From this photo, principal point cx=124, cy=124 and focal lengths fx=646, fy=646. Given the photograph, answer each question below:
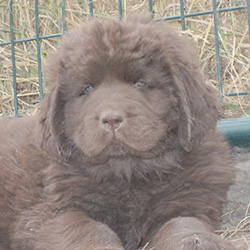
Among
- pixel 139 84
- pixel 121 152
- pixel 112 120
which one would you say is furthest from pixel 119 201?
pixel 139 84

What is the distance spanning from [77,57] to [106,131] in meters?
0.53

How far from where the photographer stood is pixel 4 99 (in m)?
7.02

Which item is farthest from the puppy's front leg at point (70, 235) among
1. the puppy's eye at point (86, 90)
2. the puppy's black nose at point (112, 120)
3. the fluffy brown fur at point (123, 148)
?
the puppy's eye at point (86, 90)

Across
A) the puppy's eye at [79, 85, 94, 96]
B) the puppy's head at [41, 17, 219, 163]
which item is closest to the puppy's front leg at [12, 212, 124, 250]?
the puppy's head at [41, 17, 219, 163]

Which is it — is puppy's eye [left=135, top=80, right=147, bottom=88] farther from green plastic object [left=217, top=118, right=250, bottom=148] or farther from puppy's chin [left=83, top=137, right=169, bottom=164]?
green plastic object [left=217, top=118, right=250, bottom=148]

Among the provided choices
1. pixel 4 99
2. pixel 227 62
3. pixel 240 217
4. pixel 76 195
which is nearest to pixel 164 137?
pixel 76 195

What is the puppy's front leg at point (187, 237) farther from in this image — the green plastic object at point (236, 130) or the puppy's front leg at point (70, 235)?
the green plastic object at point (236, 130)

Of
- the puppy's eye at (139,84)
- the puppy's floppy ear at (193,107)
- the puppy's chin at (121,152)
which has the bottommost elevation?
the puppy's chin at (121,152)

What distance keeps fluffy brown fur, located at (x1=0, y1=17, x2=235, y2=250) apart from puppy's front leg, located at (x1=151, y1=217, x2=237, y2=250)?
0.01 meters

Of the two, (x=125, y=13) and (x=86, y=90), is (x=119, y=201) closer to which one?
(x=86, y=90)

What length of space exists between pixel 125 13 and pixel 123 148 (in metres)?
3.26

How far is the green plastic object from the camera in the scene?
4.78 m

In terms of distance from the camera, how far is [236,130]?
15.7 ft

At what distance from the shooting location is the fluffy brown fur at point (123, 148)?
324 cm
